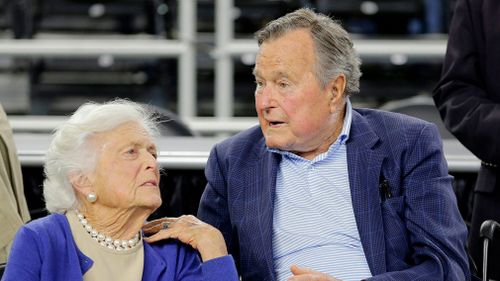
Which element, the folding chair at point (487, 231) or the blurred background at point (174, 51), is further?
the blurred background at point (174, 51)

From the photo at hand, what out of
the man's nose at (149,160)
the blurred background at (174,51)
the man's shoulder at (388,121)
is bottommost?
the blurred background at (174,51)

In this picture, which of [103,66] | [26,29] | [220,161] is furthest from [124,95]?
[220,161]

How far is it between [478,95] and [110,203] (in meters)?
1.31

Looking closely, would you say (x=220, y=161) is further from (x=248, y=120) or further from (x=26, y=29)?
(x=26, y=29)

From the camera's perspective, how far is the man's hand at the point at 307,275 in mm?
2854

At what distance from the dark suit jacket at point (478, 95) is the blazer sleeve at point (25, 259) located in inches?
56.1

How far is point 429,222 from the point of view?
296cm

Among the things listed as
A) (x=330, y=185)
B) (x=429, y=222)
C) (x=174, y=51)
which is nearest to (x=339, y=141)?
(x=330, y=185)

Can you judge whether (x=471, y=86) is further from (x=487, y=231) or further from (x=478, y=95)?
(x=487, y=231)

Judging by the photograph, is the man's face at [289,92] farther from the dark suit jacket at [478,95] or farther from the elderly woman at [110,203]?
the dark suit jacket at [478,95]

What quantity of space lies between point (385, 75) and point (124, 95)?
5.54ft

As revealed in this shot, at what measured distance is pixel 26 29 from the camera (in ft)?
23.7

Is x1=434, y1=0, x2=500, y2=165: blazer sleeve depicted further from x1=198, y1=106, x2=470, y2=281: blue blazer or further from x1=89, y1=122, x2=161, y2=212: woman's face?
x1=89, y1=122, x2=161, y2=212: woman's face

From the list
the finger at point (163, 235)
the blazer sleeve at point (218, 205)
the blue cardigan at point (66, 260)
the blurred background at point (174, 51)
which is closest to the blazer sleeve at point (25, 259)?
the blue cardigan at point (66, 260)
